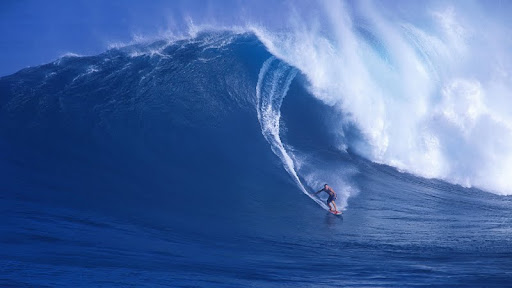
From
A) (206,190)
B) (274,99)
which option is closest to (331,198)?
(206,190)

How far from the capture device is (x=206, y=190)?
10.2m

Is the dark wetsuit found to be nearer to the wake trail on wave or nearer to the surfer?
the surfer

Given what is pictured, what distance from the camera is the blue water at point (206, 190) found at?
6.58 meters

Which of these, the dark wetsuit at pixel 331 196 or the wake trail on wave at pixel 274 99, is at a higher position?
the wake trail on wave at pixel 274 99

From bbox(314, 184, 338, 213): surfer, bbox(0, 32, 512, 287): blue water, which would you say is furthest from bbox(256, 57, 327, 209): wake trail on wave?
bbox(314, 184, 338, 213): surfer

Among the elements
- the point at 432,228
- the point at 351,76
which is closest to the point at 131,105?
the point at 351,76

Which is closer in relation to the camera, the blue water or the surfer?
the blue water

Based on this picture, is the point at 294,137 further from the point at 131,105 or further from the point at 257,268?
the point at 257,268

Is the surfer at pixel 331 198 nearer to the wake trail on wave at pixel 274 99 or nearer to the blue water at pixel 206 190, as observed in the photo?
the blue water at pixel 206 190

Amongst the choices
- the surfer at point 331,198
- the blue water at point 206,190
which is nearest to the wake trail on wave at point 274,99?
the blue water at point 206,190

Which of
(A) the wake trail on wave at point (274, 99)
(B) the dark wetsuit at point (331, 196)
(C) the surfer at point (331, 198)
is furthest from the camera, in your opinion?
(A) the wake trail on wave at point (274, 99)

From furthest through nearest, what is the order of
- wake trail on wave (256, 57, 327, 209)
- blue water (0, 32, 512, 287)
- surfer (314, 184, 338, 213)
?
1. wake trail on wave (256, 57, 327, 209)
2. surfer (314, 184, 338, 213)
3. blue water (0, 32, 512, 287)

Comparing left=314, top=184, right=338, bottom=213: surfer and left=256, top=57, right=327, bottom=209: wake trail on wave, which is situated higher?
left=256, top=57, right=327, bottom=209: wake trail on wave

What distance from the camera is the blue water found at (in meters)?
6.58
